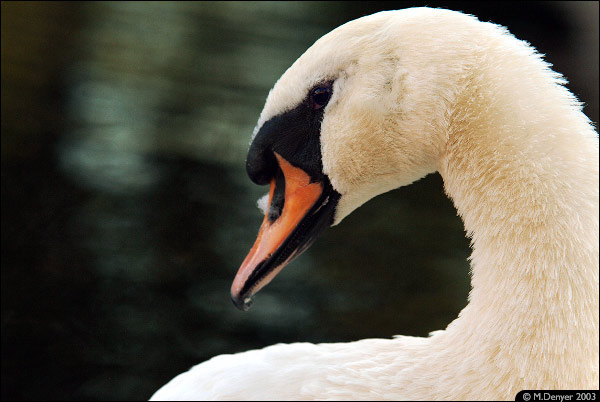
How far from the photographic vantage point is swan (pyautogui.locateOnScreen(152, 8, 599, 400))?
0.91 meters

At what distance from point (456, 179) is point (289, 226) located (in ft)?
1.01

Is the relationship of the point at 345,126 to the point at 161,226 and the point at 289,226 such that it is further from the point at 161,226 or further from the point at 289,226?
the point at 161,226

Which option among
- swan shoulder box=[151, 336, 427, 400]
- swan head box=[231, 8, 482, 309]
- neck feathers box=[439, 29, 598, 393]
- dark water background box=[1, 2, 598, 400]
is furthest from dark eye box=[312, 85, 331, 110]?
dark water background box=[1, 2, 598, 400]

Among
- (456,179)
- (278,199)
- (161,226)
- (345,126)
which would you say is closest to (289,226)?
(278,199)

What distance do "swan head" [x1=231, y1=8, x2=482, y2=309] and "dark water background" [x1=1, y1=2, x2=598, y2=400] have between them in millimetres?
1291

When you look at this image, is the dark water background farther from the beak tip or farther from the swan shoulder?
the beak tip

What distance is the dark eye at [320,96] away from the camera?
112 cm

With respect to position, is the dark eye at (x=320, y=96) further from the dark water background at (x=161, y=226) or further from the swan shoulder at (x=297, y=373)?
the dark water background at (x=161, y=226)

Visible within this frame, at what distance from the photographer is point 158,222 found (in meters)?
2.99

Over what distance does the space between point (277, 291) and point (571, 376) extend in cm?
186

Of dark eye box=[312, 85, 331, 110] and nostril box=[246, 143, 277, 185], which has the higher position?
dark eye box=[312, 85, 331, 110]

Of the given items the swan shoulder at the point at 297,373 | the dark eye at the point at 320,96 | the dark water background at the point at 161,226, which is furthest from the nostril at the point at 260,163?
the dark water background at the point at 161,226

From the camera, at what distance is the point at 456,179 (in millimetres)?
1004

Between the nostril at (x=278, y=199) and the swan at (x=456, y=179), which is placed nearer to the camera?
the swan at (x=456, y=179)
